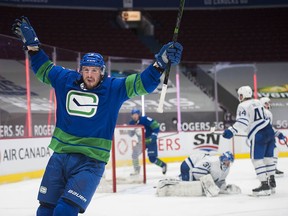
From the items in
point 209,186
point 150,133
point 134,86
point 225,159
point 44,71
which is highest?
point 44,71

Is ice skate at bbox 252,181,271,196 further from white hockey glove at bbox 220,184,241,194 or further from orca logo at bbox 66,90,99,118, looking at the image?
orca logo at bbox 66,90,99,118

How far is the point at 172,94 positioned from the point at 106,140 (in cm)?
879

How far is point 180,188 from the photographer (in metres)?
6.18

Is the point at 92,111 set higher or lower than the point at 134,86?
lower

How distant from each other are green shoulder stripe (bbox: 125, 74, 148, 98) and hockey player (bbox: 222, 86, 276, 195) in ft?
10.1

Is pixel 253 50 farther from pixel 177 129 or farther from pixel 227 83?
pixel 177 129

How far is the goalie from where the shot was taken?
6078 millimetres

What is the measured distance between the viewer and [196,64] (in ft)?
39.4

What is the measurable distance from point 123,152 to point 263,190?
6.73 feet

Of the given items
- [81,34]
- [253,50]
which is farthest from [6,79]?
[253,50]

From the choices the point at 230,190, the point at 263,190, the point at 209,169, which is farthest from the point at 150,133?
the point at 263,190

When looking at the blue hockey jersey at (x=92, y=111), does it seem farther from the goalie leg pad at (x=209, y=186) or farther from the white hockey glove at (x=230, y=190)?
the white hockey glove at (x=230, y=190)

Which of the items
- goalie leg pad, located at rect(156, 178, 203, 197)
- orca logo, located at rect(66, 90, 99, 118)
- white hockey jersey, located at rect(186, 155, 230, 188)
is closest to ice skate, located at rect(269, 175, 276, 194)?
white hockey jersey, located at rect(186, 155, 230, 188)

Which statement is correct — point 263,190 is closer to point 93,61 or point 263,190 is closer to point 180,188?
point 180,188
